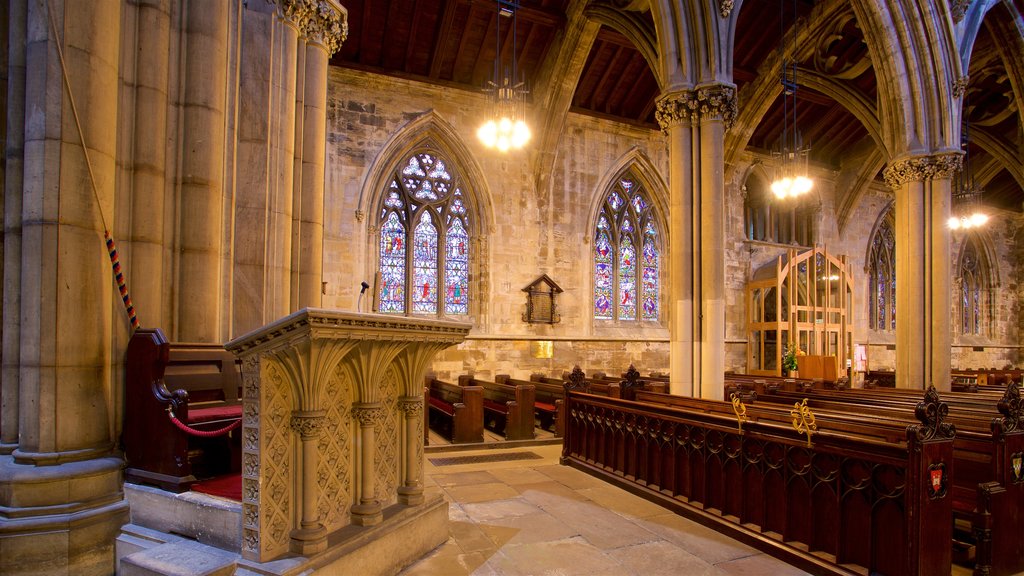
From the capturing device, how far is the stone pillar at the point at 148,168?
4094mm

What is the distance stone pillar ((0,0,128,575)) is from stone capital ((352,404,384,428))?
1.58 meters

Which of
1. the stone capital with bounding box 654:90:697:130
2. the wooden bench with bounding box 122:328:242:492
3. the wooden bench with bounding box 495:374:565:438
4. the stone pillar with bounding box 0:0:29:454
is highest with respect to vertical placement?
the stone capital with bounding box 654:90:697:130

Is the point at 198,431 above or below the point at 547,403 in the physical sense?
above

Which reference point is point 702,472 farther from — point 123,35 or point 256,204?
point 123,35

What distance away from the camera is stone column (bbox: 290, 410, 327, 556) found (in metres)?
2.80

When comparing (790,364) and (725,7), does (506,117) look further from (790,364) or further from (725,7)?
(790,364)

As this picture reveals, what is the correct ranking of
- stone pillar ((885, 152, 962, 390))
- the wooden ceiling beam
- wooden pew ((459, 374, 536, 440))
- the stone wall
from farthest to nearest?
1. the stone wall
2. the wooden ceiling beam
3. stone pillar ((885, 152, 962, 390))
4. wooden pew ((459, 374, 536, 440))

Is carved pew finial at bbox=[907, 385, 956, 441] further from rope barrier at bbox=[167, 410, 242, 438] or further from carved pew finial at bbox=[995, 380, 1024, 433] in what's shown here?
rope barrier at bbox=[167, 410, 242, 438]

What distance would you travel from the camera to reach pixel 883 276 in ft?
65.0

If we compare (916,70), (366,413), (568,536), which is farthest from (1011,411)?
(916,70)

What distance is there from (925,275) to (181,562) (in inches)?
513

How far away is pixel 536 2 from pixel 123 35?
10.3 meters

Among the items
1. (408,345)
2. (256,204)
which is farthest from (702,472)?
(256,204)

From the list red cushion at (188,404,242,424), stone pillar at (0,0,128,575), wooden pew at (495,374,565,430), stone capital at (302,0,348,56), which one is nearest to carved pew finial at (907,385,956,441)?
red cushion at (188,404,242,424)
